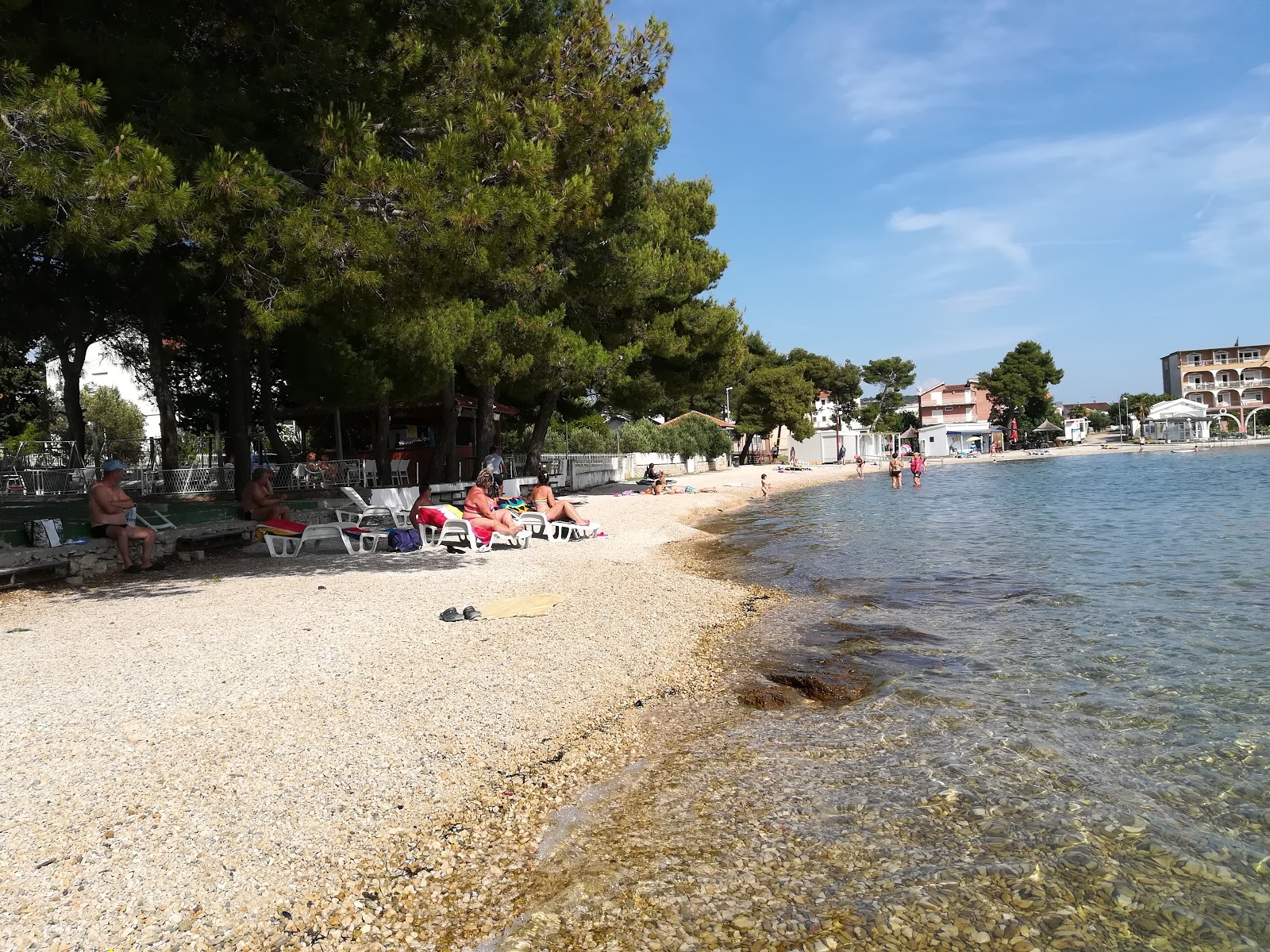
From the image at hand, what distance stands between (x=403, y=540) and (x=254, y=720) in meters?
7.51

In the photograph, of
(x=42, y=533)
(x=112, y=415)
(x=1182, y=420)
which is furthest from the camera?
(x=1182, y=420)

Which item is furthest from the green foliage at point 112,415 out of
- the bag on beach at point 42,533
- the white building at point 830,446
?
the white building at point 830,446

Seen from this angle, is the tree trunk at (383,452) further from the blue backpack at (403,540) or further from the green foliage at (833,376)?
the green foliage at (833,376)

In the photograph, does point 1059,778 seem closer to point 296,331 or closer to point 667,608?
point 667,608

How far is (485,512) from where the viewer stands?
1249 cm

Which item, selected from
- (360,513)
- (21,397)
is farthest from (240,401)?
(21,397)

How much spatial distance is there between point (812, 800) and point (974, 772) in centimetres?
96

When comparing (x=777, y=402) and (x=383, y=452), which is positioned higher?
(x=777, y=402)

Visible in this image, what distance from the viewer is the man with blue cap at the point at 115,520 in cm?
1001

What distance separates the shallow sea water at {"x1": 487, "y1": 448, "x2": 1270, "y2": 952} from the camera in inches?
117

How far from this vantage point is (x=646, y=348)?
22.7 meters

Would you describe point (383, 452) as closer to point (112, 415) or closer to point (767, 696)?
point (767, 696)

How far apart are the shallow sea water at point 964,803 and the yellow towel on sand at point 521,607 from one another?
207 cm

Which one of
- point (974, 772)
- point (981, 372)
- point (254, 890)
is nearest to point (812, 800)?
point (974, 772)
